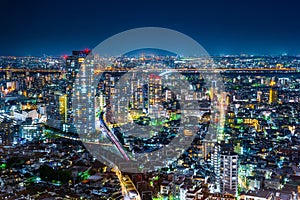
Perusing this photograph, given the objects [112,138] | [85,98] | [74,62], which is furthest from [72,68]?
[112,138]

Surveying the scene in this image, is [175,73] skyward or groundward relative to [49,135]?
skyward

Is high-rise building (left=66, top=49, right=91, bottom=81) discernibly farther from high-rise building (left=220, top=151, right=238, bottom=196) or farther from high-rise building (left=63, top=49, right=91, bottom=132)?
high-rise building (left=220, top=151, right=238, bottom=196)

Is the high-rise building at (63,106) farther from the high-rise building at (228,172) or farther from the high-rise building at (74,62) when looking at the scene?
the high-rise building at (228,172)

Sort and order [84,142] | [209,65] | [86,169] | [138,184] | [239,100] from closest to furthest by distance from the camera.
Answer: [138,184]
[86,169]
[84,142]
[209,65]
[239,100]

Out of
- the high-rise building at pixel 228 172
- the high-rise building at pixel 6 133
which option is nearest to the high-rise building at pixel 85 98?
the high-rise building at pixel 6 133

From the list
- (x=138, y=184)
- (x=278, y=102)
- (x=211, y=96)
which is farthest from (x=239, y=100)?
(x=138, y=184)

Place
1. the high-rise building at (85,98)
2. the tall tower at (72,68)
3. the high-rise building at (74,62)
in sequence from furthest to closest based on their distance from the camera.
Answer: the high-rise building at (74,62) → the tall tower at (72,68) → the high-rise building at (85,98)

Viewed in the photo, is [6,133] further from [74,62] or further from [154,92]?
[154,92]

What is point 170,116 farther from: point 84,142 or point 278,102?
point 278,102
